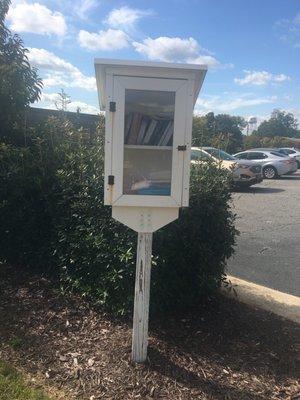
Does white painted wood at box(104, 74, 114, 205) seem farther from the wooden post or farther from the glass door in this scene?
the wooden post

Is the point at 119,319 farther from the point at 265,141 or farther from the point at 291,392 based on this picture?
the point at 265,141

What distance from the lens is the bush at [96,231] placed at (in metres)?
3.84

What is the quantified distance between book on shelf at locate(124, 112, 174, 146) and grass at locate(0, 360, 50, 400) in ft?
5.98

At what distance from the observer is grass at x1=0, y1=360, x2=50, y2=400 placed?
9.86 ft

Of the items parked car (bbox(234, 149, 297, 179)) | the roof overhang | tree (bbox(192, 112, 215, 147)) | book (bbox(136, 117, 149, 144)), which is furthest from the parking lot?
parked car (bbox(234, 149, 297, 179))

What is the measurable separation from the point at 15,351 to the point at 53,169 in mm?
1937

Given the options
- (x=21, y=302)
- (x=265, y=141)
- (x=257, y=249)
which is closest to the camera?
(x=21, y=302)

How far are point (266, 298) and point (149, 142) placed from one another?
243 cm

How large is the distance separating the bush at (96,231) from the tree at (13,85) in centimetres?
84

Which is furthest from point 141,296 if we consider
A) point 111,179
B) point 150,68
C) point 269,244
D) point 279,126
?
point 279,126

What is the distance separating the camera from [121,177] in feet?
10.2

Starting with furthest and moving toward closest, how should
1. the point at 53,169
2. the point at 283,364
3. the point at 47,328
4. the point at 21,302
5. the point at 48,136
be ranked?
the point at 48,136
the point at 53,169
the point at 21,302
the point at 47,328
the point at 283,364

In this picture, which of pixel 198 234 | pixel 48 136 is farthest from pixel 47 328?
pixel 48 136

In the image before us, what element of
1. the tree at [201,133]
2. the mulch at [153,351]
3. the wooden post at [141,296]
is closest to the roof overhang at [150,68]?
the wooden post at [141,296]
